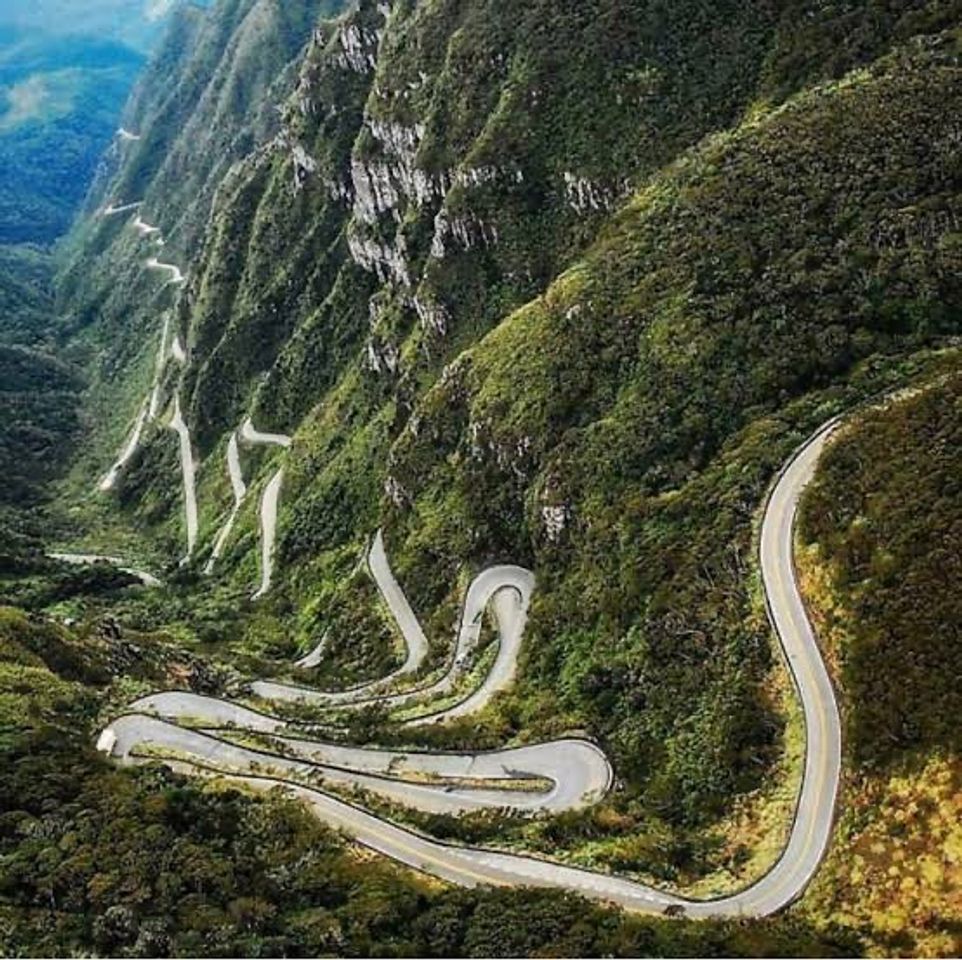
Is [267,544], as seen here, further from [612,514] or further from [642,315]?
[612,514]

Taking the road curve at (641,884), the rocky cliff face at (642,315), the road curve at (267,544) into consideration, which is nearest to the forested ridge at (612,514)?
the rocky cliff face at (642,315)

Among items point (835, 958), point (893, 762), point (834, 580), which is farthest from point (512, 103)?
point (835, 958)

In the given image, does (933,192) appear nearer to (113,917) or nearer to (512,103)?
(512,103)

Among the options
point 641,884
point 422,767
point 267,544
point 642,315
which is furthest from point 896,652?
point 267,544

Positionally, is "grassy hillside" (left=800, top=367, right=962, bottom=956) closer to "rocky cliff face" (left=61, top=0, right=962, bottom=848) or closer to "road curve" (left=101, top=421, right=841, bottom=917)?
"road curve" (left=101, top=421, right=841, bottom=917)

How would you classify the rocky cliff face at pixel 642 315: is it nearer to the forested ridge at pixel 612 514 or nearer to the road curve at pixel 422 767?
the forested ridge at pixel 612 514
